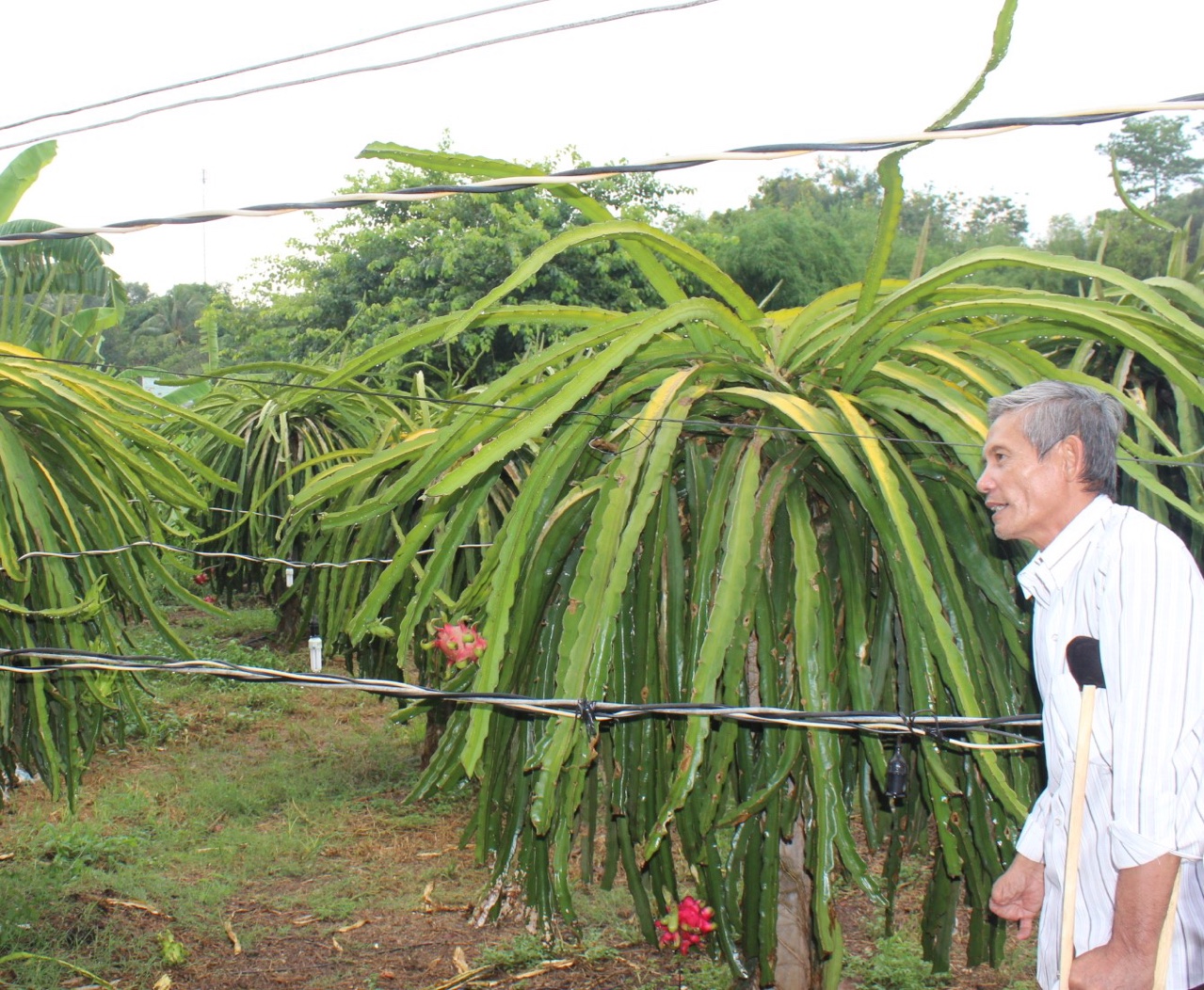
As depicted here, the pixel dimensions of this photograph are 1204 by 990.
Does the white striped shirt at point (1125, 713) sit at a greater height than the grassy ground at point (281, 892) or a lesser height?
greater

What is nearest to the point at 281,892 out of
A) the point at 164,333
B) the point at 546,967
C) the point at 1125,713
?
the point at 546,967

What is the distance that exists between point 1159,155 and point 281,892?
33290 mm

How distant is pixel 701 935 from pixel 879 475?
4.91 ft

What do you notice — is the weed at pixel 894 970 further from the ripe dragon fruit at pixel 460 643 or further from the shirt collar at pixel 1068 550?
the shirt collar at pixel 1068 550

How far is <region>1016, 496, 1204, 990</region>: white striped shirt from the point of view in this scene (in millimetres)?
1571

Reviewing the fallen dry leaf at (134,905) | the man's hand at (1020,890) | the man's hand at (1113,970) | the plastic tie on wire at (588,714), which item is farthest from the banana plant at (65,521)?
the man's hand at (1113,970)

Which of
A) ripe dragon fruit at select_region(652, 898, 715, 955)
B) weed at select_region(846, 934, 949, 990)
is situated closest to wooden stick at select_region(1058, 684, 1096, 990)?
ripe dragon fruit at select_region(652, 898, 715, 955)

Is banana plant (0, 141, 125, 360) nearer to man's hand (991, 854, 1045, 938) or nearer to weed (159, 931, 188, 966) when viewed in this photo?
weed (159, 931, 188, 966)

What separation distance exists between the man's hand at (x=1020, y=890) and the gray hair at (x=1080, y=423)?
656mm

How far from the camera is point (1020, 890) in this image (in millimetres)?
2002

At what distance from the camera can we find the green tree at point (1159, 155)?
3112cm

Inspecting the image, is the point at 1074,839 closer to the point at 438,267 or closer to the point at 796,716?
the point at 796,716

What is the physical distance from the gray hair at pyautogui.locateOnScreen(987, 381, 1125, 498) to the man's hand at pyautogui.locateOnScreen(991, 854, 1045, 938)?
2.15 ft

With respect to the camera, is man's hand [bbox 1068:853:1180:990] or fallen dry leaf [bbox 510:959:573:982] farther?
fallen dry leaf [bbox 510:959:573:982]
